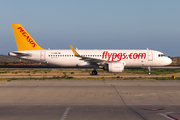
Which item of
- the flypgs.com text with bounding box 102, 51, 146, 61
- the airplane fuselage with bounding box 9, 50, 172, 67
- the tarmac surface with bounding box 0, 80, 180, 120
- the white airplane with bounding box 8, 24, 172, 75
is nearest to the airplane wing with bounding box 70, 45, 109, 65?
the white airplane with bounding box 8, 24, 172, 75

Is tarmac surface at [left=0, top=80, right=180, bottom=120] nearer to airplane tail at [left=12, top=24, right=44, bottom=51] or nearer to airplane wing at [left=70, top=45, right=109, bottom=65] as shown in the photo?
airplane wing at [left=70, top=45, right=109, bottom=65]

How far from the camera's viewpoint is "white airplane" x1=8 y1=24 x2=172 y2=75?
129ft

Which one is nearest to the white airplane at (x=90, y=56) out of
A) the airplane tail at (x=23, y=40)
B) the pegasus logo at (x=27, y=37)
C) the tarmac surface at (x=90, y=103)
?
the airplane tail at (x=23, y=40)

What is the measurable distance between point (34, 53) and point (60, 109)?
28.5 meters

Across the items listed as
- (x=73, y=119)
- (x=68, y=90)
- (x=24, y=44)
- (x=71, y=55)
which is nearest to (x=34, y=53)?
(x=24, y=44)

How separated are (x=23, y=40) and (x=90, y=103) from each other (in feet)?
95.4

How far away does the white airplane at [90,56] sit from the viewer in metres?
39.4

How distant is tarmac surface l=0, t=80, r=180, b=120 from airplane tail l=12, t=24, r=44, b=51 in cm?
1891

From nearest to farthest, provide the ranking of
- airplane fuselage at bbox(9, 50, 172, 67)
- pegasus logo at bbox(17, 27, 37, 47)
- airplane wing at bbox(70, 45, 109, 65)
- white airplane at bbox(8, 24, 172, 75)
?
airplane wing at bbox(70, 45, 109, 65), white airplane at bbox(8, 24, 172, 75), airplane fuselage at bbox(9, 50, 172, 67), pegasus logo at bbox(17, 27, 37, 47)

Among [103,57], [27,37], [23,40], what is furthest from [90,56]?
[23,40]

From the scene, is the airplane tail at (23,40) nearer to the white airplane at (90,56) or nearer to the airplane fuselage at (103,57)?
the white airplane at (90,56)

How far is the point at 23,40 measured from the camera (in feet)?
135

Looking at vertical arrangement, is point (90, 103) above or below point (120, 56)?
below

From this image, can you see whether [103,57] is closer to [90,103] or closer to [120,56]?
[120,56]
